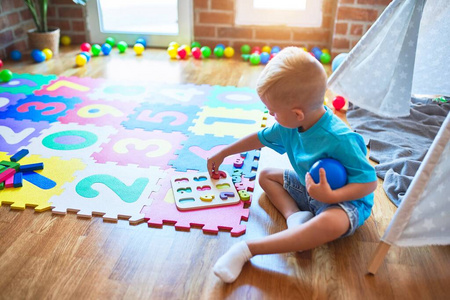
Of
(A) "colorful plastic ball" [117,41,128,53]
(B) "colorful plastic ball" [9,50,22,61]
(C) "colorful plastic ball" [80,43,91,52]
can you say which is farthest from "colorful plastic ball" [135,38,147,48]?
(B) "colorful plastic ball" [9,50,22,61]

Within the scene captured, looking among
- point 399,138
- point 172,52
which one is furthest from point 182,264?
point 172,52

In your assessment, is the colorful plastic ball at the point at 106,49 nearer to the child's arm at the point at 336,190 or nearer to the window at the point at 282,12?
the window at the point at 282,12

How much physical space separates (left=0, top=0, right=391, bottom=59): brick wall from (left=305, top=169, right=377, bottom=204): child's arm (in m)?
1.93

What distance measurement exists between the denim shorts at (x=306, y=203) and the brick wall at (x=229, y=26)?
1.74 metres

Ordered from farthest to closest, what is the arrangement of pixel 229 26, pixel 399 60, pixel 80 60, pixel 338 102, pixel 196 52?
pixel 229 26, pixel 196 52, pixel 80 60, pixel 338 102, pixel 399 60

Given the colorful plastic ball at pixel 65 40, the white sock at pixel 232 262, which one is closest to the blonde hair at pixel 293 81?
the white sock at pixel 232 262

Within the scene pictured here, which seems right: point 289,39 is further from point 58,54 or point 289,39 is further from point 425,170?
point 425,170

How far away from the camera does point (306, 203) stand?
4.36 ft

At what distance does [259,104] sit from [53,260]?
130cm

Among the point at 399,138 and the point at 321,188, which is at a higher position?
the point at 321,188

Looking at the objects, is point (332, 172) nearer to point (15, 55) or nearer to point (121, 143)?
point (121, 143)

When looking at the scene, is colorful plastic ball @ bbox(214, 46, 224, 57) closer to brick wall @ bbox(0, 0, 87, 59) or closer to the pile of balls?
the pile of balls

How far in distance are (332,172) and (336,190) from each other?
49mm

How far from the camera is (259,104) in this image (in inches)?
85.4
